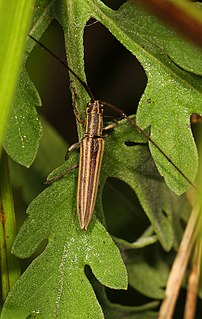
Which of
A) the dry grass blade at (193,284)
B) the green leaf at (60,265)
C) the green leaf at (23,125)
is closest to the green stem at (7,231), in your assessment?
the green leaf at (60,265)

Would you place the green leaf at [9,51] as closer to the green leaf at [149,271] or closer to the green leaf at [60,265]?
the green leaf at [60,265]

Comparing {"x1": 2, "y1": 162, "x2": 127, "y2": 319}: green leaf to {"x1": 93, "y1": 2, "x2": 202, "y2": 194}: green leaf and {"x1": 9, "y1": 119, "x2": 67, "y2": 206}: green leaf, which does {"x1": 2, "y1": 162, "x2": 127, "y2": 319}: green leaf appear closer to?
{"x1": 93, "y1": 2, "x2": 202, "y2": 194}: green leaf

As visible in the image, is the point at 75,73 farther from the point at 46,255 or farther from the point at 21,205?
the point at 21,205

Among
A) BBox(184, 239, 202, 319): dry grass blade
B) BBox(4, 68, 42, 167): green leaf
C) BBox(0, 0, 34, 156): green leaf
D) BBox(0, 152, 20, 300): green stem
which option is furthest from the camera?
BBox(184, 239, 202, 319): dry grass blade

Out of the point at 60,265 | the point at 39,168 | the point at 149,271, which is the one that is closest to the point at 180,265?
the point at 149,271

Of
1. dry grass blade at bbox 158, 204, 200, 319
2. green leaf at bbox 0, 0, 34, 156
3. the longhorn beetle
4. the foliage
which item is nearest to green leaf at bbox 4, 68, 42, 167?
the foliage

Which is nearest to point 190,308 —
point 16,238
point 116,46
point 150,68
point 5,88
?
point 16,238

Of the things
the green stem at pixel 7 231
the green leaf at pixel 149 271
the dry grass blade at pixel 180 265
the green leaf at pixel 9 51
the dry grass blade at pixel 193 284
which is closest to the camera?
the green leaf at pixel 9 51
